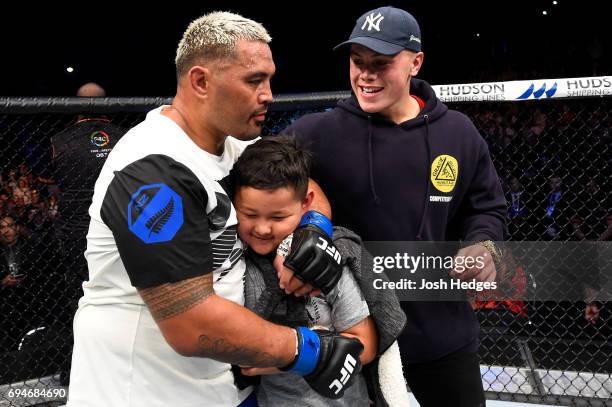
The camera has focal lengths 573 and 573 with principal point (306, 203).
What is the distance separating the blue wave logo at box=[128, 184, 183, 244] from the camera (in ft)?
3.38

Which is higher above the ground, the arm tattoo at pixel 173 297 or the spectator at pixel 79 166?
the arm tattoo at pixel 173 297

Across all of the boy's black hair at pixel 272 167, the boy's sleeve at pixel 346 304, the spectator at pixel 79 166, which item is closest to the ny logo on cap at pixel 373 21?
the boy's black hair at pixel 272 167

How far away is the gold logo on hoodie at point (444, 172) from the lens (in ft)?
5.82

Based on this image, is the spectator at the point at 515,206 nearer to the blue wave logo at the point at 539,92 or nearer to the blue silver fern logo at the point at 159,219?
the blue wave logo at the point at 539,92

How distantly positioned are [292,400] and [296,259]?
363 millimetres

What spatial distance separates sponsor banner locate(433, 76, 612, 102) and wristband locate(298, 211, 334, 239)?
1.31 m

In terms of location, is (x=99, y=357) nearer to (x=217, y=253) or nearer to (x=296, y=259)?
(x=217, y=253)

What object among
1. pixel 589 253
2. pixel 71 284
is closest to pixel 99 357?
pixel 71 284

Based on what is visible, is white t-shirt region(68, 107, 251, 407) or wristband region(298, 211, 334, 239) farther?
wristband region(298, 211, 334, 239)

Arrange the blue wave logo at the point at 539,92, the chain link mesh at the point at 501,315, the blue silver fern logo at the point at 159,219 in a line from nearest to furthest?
the blue silver fern logo at the point at 159,219, the blue wave logo at the point at 539,92, the chain link mesh at the point at 501,315

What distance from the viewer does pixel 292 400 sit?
1319mm

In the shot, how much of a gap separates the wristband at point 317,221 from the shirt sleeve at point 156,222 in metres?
0.30

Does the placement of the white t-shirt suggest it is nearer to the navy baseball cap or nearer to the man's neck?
the man's neck

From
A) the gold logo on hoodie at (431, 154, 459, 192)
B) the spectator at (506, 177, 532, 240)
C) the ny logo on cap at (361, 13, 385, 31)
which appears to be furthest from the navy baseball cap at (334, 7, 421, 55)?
the spectator at (506, 177, 532, 240)
